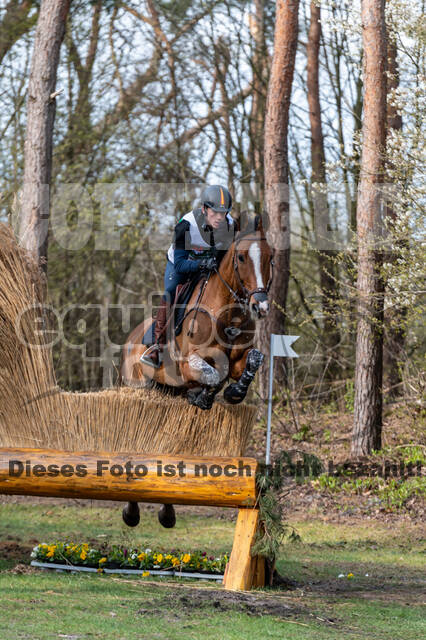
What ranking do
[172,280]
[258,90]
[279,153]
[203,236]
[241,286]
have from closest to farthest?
[241,286] → [203,236] → [172,280] → [279,153] → [258,90]

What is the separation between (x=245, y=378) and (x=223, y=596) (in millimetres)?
1575

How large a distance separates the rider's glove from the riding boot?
17.5 inches

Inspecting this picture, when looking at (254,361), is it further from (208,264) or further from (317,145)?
(317,145)

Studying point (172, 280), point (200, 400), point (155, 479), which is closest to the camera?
point (155, 479)

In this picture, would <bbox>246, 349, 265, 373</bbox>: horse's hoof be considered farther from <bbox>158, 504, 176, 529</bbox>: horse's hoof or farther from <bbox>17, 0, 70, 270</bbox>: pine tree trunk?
<bbox>17, 0, 70, 270</bbox>: pine tree trunk

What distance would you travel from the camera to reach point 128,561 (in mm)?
6055

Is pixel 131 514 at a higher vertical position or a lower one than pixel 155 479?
lower

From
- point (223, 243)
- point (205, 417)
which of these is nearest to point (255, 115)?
point (223, 243)

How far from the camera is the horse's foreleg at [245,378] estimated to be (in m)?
5.80

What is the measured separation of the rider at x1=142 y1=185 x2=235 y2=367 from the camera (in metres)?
5.98

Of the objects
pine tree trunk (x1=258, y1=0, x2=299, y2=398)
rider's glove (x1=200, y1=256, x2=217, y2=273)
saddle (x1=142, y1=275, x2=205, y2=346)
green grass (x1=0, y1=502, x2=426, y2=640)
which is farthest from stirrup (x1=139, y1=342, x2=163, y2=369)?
pine tree trunk (x1=258, y1=0, x2=299, y2=398)

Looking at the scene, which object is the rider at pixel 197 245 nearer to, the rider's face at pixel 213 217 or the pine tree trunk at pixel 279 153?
the rider's face at pixel 213 217

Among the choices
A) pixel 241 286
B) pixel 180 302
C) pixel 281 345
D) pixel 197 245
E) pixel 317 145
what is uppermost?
pixel 317 145

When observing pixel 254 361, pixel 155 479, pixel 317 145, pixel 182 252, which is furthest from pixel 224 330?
pixel 317 145
